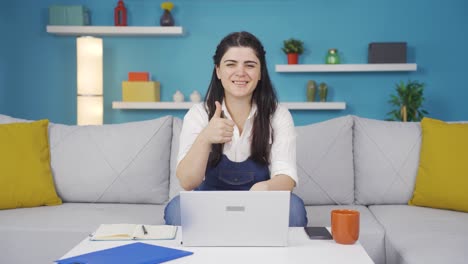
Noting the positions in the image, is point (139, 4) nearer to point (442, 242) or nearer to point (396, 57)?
point (396, 57)

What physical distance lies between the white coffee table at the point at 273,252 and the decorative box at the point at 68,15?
11.1ft

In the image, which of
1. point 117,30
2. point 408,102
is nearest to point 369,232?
point 408,102

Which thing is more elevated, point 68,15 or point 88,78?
point 68,15

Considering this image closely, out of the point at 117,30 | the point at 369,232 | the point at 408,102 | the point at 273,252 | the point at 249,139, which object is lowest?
the point at 369,232

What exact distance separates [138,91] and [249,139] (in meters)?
2.55

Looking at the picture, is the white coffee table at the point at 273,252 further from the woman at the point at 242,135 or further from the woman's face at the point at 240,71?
the woman's face at the point at 240,71

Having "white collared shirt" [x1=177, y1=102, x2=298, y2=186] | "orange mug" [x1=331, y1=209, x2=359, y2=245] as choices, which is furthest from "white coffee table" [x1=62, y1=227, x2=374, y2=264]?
"white collared shirt" [x1=177, y1=102, x2=298, y2=186]

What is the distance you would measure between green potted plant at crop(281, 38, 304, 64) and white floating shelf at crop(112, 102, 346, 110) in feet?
1.18

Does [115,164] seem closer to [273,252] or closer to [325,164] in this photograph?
[325,164]

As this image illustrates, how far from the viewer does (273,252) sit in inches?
55.1

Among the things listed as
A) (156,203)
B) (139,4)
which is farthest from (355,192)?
(139,4)

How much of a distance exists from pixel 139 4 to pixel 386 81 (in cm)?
209

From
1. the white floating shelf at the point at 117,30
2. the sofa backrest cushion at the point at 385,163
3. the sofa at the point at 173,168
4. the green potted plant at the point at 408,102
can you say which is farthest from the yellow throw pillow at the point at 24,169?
Answer: the green potted plant at the point at 408,102

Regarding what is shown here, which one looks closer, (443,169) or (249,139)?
(249,139)
